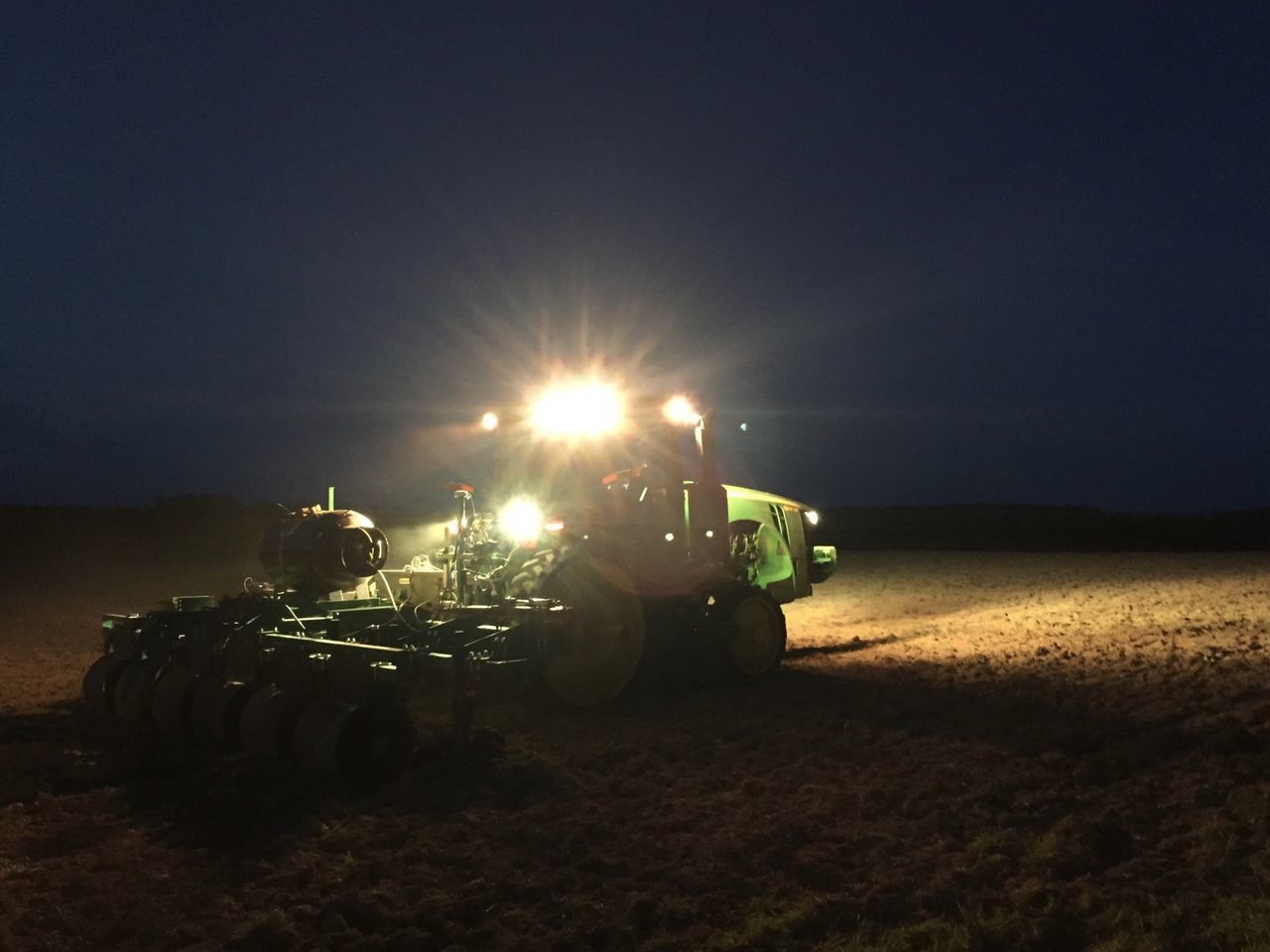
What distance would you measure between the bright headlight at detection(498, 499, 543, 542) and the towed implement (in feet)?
0.05

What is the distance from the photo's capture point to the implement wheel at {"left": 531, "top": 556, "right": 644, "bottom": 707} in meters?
9.59

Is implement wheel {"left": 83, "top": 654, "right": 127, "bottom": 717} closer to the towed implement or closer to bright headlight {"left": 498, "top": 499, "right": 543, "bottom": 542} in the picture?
the towed implement

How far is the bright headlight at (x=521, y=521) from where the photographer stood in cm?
1057

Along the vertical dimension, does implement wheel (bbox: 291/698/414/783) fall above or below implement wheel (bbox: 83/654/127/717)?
below

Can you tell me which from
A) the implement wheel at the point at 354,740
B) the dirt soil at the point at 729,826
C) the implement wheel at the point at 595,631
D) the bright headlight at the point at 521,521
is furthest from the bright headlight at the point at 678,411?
the implement wheel at the point at 354,740

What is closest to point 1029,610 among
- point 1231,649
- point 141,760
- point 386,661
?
point 1231,649

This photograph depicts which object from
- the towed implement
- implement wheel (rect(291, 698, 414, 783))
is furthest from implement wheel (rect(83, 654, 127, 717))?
implement wheel (rect(291, 698, 414, 783))

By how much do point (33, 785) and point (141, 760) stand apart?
2.58 feet

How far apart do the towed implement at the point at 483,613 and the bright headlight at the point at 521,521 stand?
0.01 m

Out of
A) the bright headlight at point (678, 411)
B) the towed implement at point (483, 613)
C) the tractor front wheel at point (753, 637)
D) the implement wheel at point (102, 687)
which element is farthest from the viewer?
the tractor front wheel at point (753, 637)

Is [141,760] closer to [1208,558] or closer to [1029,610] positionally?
[1029,610]

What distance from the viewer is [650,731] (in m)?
8.94

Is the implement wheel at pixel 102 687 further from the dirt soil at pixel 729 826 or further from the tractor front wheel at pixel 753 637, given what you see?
the tractor front wheel at pixel 753 637

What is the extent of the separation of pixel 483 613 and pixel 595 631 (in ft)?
4.55
